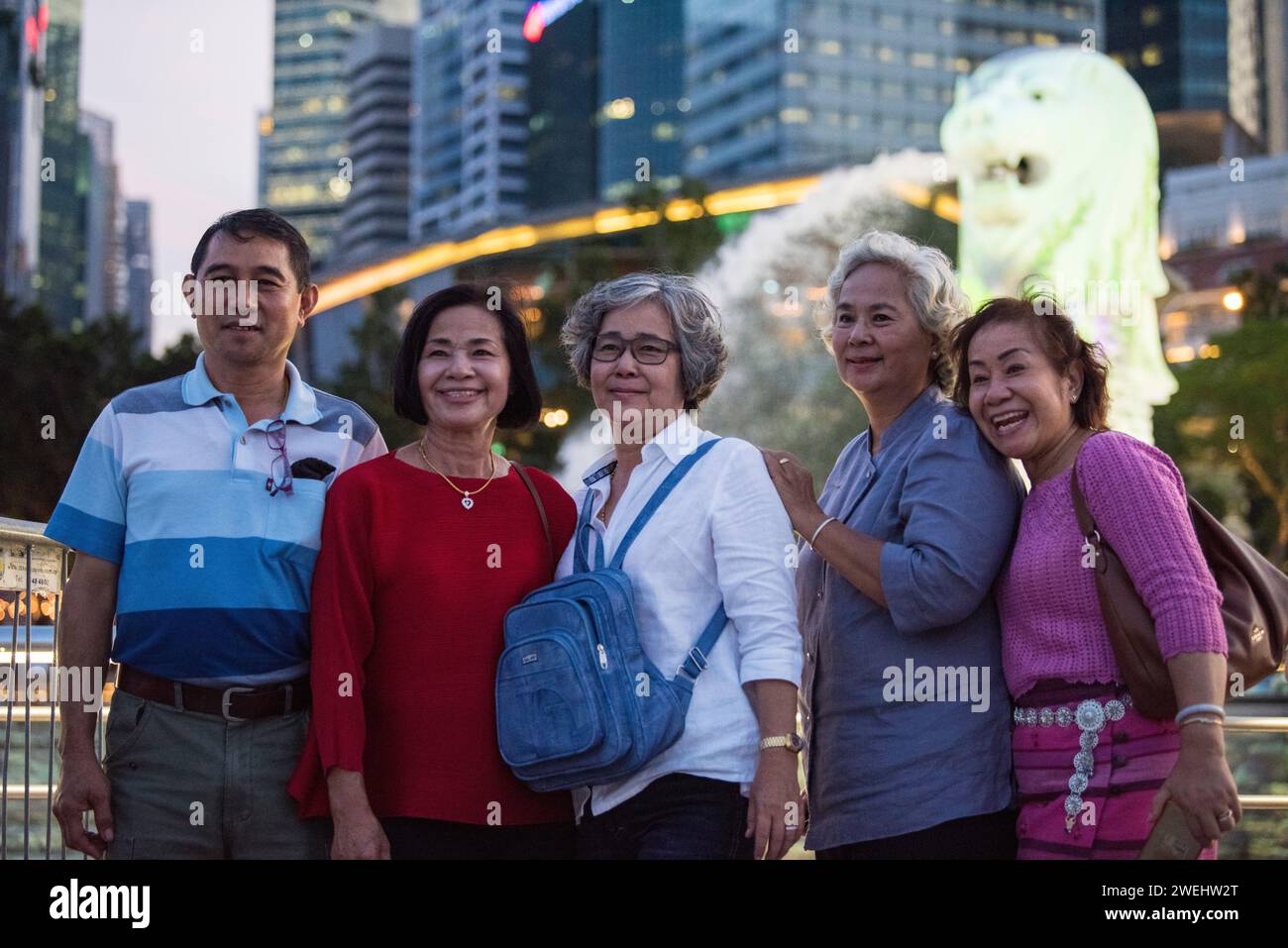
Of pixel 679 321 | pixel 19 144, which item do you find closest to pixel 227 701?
pixel 679 321

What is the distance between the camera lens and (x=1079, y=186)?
21484mm

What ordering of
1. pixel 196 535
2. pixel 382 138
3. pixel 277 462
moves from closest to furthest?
pixel 196 535
pixel 277 462
pixel 382 138

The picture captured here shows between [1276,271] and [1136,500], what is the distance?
5549 cm

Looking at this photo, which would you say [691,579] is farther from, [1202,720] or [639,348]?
[1202,720]

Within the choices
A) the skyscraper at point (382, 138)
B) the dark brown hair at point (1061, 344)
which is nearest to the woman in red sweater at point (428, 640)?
the dark brown hair at point (1061, 344)

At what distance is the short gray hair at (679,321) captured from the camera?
420 centimetres

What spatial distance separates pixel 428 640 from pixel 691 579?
28.4 inches

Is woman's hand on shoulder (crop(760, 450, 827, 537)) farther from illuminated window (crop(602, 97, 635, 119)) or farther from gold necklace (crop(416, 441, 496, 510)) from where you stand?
illuminated window (crop(602, 97, 635, 119))

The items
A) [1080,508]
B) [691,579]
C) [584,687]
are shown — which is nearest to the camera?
[584,687]

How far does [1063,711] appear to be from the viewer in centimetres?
385

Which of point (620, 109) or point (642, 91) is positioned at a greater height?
point (642, 91)
